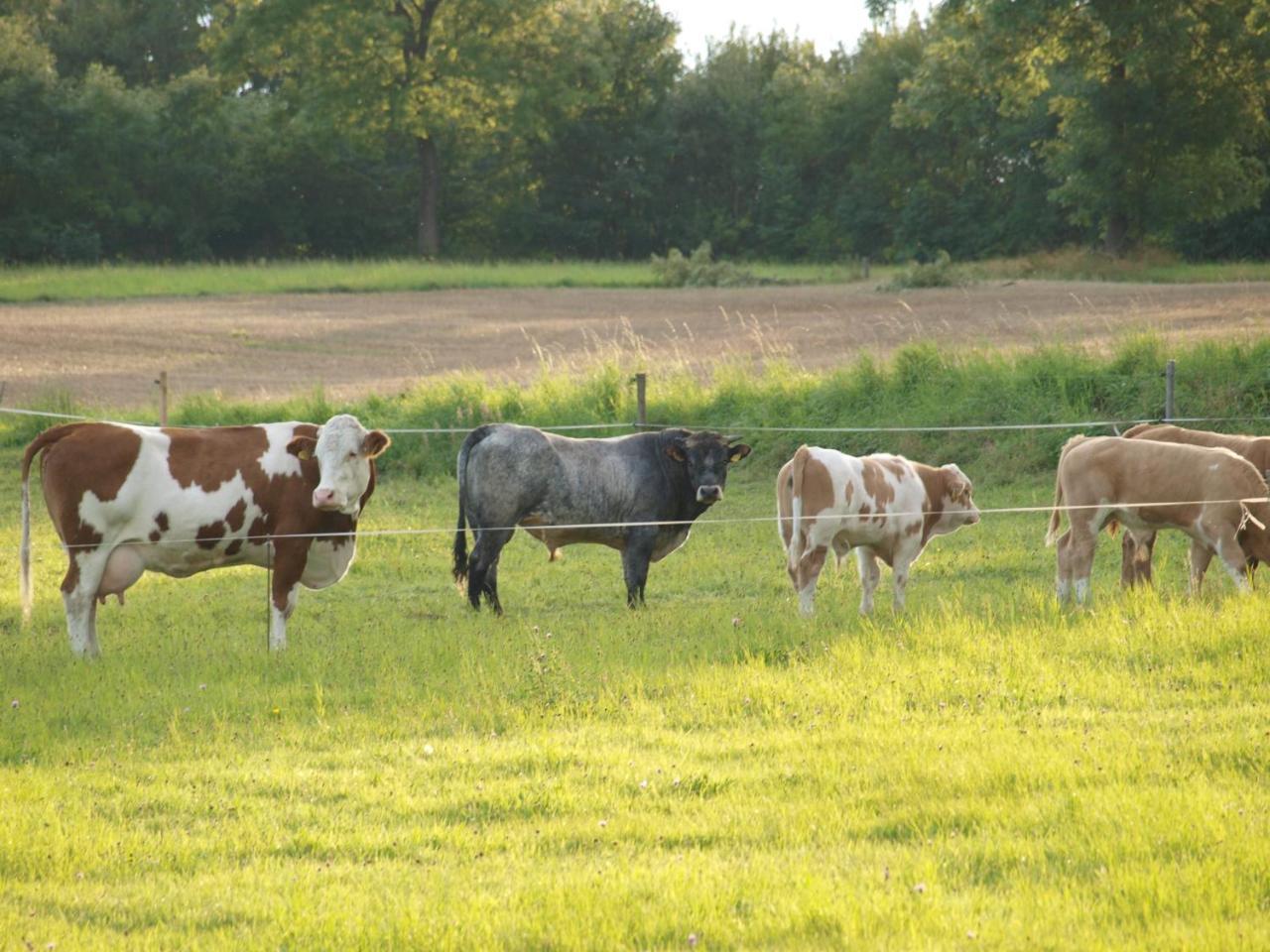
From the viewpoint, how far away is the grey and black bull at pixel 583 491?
12.7m

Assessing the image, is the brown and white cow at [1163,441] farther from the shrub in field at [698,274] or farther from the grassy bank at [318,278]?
the shrub in field at [698,274]

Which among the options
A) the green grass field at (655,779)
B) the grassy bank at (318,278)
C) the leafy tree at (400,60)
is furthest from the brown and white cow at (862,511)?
the leafy tree at (400,60)

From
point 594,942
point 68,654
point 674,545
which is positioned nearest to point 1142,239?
point 674,545

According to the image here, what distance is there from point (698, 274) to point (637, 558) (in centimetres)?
4366

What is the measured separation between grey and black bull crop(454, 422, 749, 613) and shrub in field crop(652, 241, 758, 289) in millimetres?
42205

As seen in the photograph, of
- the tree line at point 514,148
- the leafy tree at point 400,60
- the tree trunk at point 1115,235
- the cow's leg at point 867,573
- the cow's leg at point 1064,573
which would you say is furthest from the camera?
the leafy tree at point 400,60

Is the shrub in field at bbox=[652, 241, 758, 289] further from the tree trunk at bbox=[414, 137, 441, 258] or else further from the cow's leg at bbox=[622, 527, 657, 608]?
the cow's leg at bbox=[622, 527, 657, 608]

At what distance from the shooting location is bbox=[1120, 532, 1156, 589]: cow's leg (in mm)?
12484

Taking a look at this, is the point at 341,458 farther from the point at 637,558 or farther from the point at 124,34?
the point at 124,34

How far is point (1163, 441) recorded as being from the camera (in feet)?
40.7

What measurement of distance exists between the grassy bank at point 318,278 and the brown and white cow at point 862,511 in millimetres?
40470

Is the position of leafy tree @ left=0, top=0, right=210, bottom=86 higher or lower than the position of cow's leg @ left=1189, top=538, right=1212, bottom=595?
higher

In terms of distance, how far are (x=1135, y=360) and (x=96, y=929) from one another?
55.2ft

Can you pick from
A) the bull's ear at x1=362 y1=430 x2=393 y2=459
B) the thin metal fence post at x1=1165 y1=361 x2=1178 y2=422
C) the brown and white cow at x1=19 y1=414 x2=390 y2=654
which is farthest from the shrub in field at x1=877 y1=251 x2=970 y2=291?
the brown and white cow at x1=19 y1=414 x2=390 y2=654
